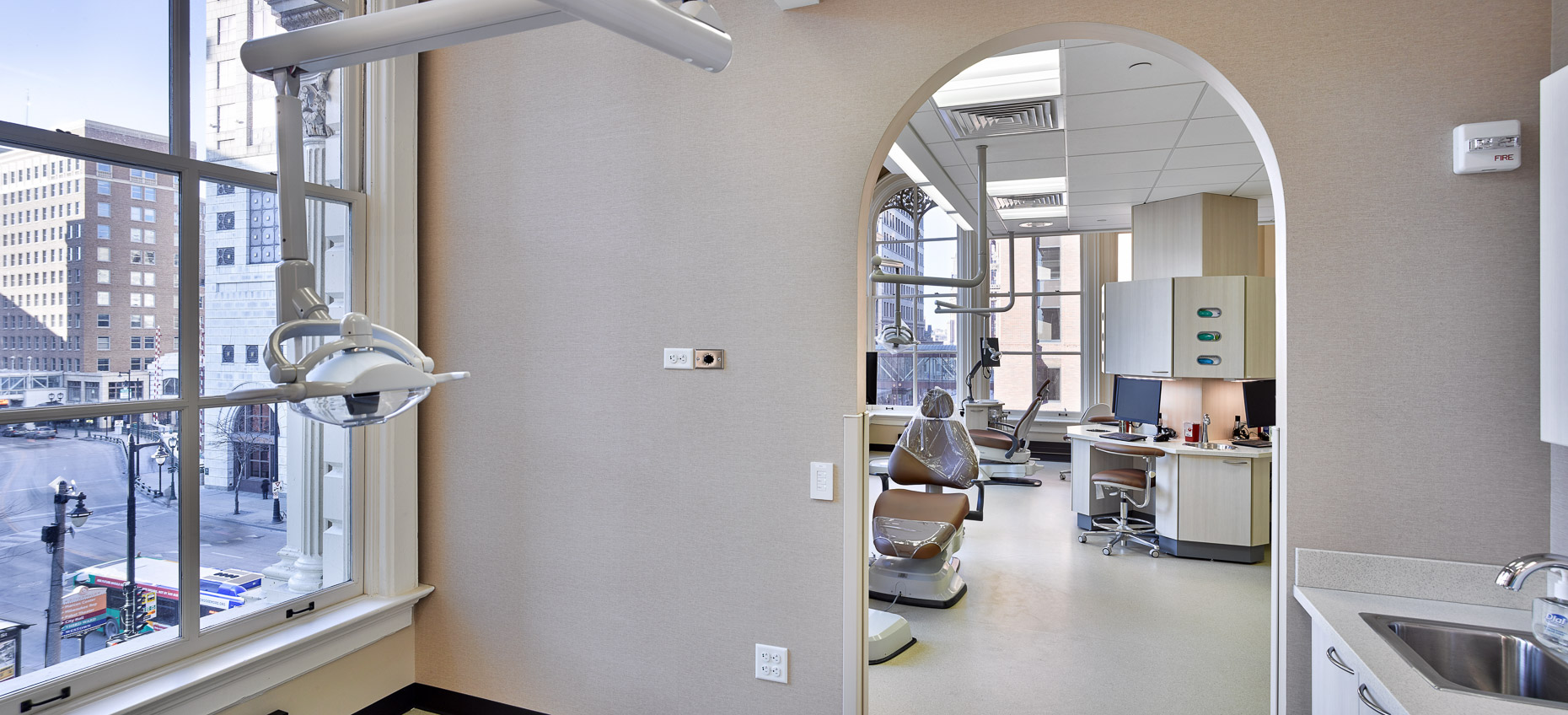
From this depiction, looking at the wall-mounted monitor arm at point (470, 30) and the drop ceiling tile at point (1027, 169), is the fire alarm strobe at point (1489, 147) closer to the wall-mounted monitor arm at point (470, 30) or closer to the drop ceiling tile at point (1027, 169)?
the wall-mounted monitor arm at point (470, 30)

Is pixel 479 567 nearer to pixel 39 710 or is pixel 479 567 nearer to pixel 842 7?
pixel 39 710

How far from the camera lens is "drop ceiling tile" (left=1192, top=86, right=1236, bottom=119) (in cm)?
345

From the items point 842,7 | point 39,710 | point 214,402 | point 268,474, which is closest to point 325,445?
point 268,474

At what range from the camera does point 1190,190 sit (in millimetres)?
5434

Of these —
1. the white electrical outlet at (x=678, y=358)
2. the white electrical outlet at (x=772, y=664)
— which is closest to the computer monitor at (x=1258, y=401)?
the white electrical outlet at (x=772, y=664)

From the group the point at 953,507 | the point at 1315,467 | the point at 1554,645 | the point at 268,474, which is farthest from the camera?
the point at 953,507

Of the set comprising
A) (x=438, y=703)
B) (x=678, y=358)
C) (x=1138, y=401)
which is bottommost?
(x=438, y=703)

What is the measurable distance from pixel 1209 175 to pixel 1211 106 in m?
1.61

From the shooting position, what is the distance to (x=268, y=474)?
2402 millimetres

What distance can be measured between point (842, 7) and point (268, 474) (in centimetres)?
240

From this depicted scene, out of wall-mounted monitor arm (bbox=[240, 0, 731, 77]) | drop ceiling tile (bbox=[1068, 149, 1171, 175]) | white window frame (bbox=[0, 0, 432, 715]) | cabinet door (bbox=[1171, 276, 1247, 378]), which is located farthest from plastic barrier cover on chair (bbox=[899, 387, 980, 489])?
wall-mounted monitor arm (bbox=[240, 0, 731, 77])

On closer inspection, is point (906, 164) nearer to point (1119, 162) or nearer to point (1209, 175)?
point (1119, 162)

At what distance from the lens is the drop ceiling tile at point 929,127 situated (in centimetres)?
397

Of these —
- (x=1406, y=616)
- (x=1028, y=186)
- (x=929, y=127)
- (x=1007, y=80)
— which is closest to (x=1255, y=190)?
(x=1028, y=186)
